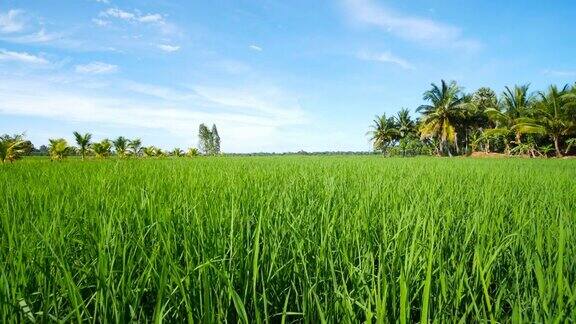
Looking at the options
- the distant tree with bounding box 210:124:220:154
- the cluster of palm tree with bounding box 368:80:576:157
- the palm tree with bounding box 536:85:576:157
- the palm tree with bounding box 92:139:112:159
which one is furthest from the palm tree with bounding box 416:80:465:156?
the distant tree with bounding box 210:124:220:154

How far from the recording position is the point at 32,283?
103 centimetres

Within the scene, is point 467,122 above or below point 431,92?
below

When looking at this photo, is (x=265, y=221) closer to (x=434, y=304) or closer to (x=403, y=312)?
(x=434, y=304)

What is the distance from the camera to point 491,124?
37.5 metres

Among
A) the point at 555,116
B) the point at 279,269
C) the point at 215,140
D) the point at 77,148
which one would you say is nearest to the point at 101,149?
the point at 77,148

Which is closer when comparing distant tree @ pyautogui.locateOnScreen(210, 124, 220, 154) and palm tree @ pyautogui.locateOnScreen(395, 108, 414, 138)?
palm tree @ pyautogui.locateOnScreen(395, 108, 414, 138)

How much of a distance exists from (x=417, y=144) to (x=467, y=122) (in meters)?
9.50

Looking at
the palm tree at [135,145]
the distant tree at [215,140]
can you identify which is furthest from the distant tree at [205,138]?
the palm tree at [135,145]

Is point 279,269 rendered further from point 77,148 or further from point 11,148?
point 77,148

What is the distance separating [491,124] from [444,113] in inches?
330

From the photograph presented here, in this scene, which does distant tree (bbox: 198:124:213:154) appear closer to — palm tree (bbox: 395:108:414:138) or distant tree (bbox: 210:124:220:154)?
distant tree (bbox: 210:124:220:154)

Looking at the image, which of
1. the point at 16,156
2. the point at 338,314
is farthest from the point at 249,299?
the point at 16,156

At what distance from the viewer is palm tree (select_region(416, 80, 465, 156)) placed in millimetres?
32906

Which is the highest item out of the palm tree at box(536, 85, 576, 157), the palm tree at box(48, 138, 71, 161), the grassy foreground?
the palm tree at box(536, 85, 576, 157)
